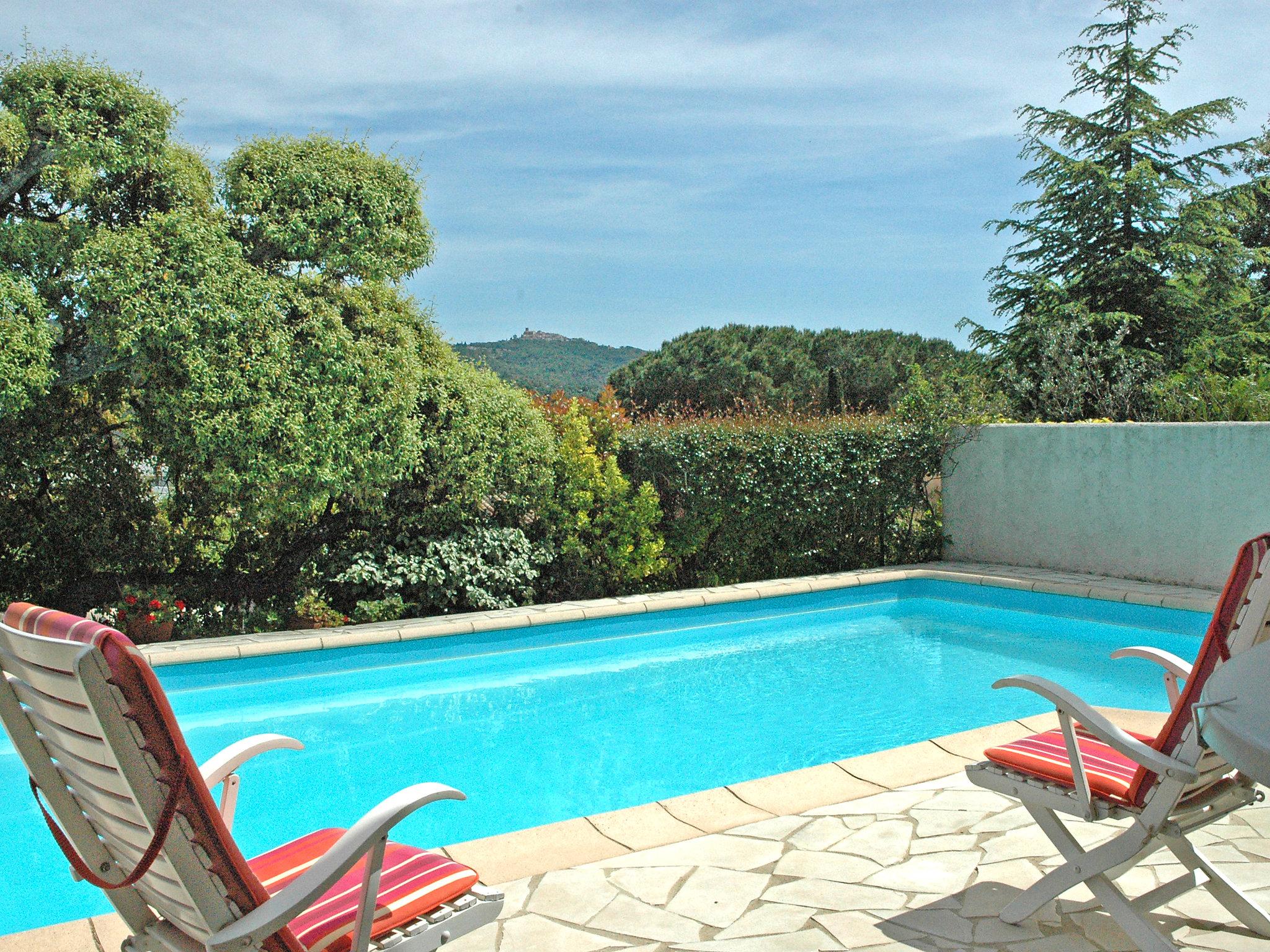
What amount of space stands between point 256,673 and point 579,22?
7.17 metres

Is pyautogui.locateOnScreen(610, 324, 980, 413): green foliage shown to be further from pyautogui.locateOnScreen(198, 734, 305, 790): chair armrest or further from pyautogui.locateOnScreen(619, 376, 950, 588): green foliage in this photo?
pyautogui.locateOnScreen(198, 734, 305, 790): chair armrest

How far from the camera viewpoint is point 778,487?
1015cm

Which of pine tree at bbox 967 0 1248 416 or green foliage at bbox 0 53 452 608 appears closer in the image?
green foliage at bbox 0 53 452 608

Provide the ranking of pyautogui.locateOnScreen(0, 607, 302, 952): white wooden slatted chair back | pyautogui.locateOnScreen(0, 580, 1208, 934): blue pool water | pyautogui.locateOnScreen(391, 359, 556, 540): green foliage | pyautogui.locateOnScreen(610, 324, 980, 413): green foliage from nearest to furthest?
pyautogui.locateOnScreen(0, 607, 302, 952): white wooden slatted chair back, pyautogui.locateOnScreen(0, 580, 1208, 934): blue pool water, pyautogui.locateOnScreen(391, 359, 556, 540): green foliage, pyautogui.locateOnScreen(610, 324, 980, 413): green foliage

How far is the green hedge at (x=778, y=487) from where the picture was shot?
32.6 ft

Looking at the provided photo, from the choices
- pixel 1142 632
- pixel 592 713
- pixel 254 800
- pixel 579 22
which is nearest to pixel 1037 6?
pixel 579 22

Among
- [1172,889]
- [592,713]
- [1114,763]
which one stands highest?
[1114,763]

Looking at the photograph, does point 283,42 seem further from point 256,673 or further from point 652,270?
point 652,270

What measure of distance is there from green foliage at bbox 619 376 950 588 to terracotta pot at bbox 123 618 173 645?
4.69 m

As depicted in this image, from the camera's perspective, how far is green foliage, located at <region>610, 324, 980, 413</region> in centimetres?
3700

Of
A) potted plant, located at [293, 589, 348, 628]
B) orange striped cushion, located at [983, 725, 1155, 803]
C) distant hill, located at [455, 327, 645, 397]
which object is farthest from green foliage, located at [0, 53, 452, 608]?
distant hill, located at [455, 327, 645, 397]

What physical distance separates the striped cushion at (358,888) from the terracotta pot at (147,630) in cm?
581

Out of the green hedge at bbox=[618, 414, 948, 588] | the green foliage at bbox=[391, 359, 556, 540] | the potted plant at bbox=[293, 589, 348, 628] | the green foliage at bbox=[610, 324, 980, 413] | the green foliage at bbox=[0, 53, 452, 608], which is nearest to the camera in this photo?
the green foliage at bbox=[0, 53, 452, 608]

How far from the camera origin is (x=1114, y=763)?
280cm
